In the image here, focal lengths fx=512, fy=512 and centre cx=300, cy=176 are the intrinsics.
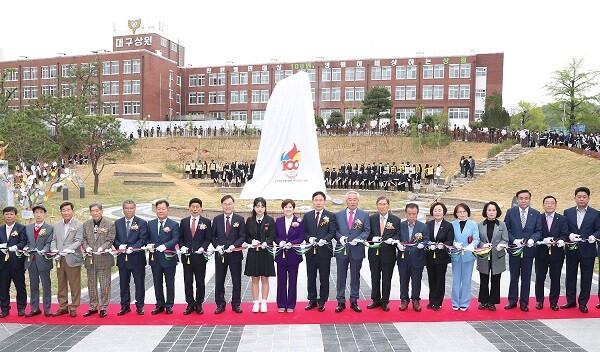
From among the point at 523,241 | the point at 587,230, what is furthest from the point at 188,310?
the point at 587,230

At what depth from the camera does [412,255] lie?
7398mm

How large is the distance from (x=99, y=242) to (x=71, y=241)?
1.29 feet

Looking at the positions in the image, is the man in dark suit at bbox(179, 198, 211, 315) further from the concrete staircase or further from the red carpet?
the concrete staircase

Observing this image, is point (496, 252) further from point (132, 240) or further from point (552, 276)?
point (132, 240)

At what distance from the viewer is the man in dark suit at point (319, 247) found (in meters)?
7.38

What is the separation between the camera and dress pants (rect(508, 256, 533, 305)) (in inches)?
289

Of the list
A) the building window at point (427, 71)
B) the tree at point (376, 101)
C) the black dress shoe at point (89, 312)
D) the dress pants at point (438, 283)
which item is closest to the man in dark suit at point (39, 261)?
the black dress shoe at point (89, 312)

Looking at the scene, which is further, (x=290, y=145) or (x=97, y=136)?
(x=97, y=136)

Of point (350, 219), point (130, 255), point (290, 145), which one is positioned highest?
point (290, 145)

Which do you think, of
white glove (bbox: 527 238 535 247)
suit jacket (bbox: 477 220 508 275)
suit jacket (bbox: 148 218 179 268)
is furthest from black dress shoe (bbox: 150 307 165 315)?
white glove (bbox: 527 238 535 247)

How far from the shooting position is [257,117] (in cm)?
6112

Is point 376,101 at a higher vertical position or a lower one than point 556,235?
higher

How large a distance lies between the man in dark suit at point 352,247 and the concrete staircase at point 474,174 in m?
18.0

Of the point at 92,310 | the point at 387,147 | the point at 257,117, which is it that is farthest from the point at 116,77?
the point at 92,310
